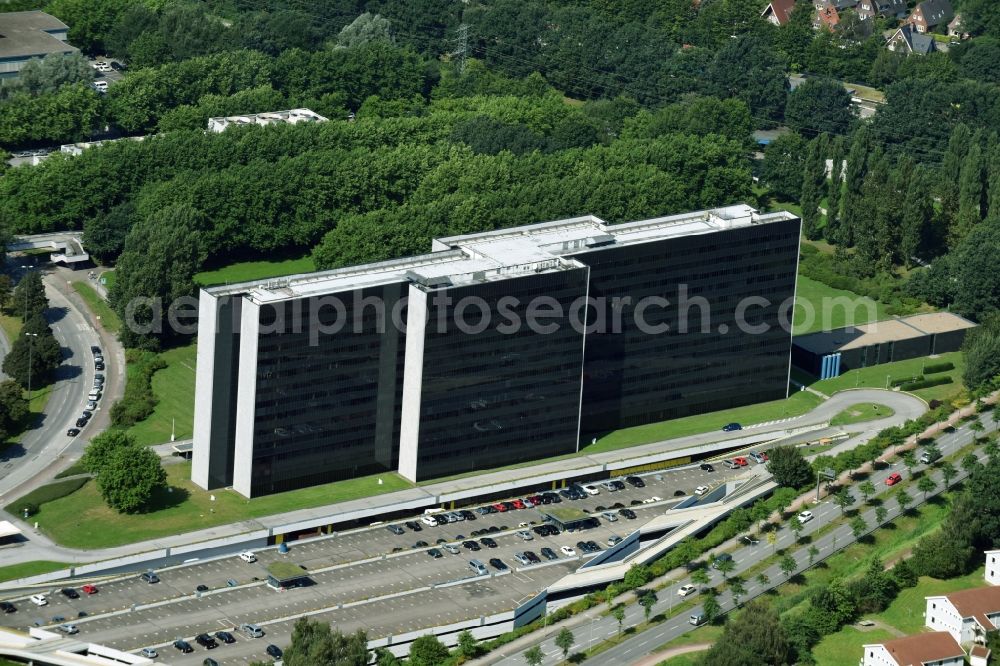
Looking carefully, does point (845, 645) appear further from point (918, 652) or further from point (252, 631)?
point (252, 631)

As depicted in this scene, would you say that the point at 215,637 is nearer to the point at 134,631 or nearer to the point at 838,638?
the point at 134,631

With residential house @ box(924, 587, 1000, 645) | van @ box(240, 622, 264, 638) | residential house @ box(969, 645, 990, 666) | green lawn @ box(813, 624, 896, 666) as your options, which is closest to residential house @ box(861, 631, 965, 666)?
residential house @ box(969, 645, 990, 666)

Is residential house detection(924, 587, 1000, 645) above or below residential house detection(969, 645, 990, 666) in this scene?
above

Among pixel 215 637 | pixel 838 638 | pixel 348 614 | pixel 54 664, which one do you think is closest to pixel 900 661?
pixel 838 638

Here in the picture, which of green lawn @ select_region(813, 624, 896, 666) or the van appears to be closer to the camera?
the van

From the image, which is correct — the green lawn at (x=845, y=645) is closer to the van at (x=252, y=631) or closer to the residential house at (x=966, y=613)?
the residential house at (x=966, y=613)

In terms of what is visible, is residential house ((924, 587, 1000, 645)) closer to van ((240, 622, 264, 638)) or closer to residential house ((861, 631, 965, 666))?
residential house ((861, 631, 965, 666))

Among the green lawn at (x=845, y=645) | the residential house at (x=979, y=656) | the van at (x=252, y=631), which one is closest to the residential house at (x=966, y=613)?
the residential house at (x=979, y=656)

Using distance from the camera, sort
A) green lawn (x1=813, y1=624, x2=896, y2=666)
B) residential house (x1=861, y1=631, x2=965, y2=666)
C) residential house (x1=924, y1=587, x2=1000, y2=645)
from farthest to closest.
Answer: residential house (x1=924, y1=587, x2=1000, y2=645) < green lawn (x1=813, y1=624, x2=896, y2=666) < residential house (x1=861, y1=631, x2=965, y2=666)
